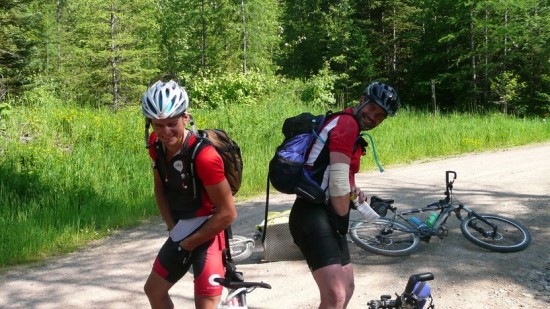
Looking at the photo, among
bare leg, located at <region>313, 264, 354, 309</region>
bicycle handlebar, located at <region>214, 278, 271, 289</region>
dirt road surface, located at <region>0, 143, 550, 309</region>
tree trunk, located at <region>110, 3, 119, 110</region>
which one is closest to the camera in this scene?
bicycle handlebar, located at <region>214, 278, 271, 289</region>

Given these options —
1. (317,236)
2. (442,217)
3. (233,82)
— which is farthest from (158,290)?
(233,82)

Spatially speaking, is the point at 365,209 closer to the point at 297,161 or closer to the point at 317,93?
the point at 297,161

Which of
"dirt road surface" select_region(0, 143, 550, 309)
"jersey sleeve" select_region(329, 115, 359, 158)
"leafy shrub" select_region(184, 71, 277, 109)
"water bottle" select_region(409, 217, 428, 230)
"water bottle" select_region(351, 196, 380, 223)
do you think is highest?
"leafy shrub" select_region(184, 71, 277, 109)

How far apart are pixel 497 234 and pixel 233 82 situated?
1258 cm

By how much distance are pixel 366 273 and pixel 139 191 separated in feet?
15.0

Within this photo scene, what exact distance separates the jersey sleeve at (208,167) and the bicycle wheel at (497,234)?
14.9 ft

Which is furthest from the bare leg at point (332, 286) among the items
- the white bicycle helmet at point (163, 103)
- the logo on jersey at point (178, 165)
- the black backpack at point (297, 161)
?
the white bicycle helmet at point (163, 103)

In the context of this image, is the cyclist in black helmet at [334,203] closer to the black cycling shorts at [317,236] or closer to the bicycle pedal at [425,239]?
the black cycling shorts at [317,236]

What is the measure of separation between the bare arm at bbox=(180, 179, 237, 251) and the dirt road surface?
2228 mm

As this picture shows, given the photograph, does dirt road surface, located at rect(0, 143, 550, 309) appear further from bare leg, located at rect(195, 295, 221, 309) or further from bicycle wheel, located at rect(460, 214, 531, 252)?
bare leg, located at rect(195, 295, 221, 309)

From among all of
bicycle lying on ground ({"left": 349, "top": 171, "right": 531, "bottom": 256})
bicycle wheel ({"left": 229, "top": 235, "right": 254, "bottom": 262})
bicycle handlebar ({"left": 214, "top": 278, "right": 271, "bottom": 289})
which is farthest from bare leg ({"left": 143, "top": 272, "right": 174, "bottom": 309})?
bicycle lying on ground ({"left": 349, "top": 171, "right": 531, "bottom": 256})

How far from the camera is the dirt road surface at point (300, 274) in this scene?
500cm

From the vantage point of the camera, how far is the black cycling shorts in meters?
3.13

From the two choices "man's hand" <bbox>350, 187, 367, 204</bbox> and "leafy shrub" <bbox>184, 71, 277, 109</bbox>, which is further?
"leafy shrub" <bbox>184, 71, 277, 109</bbox>
